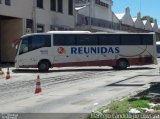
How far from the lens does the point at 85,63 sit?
36.1 m

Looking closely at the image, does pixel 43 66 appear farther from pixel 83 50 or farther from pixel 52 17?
pixel 52 17

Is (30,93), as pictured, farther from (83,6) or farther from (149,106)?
(83,6)

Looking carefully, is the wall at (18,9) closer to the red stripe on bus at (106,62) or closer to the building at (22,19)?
the building at (22,19)

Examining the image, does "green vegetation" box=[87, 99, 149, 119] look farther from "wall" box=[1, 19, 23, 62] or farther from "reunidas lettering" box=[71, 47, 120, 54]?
"wall" box=[1, 19, 23, 62]

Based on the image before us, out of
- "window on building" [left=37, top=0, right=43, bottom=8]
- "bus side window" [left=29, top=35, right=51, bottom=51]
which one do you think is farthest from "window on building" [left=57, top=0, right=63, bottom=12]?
"bus side window" [left=29, top=35, right=51, bottom=51]

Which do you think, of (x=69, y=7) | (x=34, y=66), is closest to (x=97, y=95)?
(x=34, y=66)

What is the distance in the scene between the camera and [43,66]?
1362 inches

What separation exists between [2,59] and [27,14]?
523 centimetres

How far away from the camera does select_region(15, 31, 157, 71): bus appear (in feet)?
113

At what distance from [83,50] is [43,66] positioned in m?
3.56

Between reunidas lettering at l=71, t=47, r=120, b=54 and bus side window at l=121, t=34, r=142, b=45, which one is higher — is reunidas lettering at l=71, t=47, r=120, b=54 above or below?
below

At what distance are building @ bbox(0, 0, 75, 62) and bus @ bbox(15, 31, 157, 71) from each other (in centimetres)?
700

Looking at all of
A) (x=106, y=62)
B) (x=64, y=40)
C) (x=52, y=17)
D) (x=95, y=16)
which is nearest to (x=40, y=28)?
(x=52, y=17)

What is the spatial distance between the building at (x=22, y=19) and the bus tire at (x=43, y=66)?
775cm
